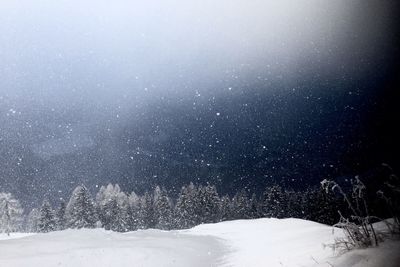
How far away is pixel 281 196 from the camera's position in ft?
170

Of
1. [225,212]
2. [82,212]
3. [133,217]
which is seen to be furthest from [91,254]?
[225,212]

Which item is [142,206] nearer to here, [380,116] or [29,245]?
[29,245]

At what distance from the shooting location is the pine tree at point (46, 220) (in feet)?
134

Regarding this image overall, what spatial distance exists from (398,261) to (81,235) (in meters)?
11.6

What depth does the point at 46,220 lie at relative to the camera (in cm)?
4134

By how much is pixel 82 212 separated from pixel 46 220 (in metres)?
4.29

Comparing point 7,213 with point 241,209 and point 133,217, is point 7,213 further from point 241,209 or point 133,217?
point 241,209

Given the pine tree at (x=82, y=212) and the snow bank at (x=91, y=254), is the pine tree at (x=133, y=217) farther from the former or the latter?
the snow bank at (x=91, y=254)

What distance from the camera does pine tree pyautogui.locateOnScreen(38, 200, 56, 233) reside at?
40812 millimetres

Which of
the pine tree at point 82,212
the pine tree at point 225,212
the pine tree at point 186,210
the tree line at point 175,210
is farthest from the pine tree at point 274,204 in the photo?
the pine tree at point 82,212

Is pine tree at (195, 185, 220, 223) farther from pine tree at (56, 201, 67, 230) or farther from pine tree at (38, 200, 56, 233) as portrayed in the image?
pine tree at (38, 200, 56, 233)

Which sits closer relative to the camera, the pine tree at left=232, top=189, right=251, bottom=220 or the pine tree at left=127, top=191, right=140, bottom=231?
the pine tree at left=127, top=191, right=140, bottom=231

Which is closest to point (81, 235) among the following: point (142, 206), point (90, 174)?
point (142, 206)

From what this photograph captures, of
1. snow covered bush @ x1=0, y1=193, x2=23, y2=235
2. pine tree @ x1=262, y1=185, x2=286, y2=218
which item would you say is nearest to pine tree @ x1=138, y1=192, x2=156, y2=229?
pine tree @ x1=262, y1=185, x2=286, y2=218
